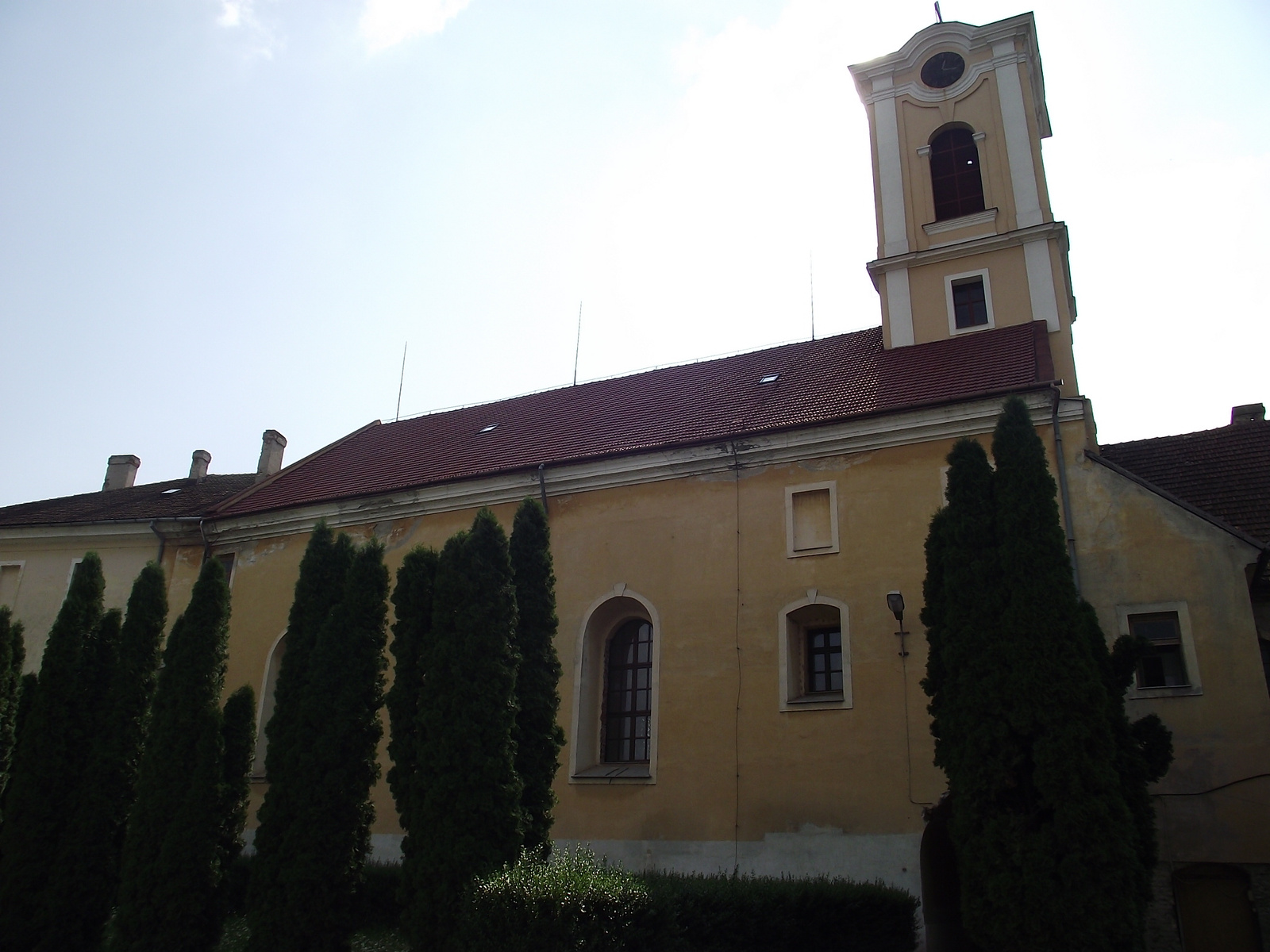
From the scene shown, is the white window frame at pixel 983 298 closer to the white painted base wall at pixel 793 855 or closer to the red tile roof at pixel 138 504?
the white painted base wall at pixel 793 855

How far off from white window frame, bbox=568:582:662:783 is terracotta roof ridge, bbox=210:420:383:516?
10059 millimetres

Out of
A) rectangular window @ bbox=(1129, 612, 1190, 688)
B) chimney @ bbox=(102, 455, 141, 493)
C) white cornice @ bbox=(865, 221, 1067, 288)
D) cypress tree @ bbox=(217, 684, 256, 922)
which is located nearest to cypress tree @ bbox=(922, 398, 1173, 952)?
rectangular window @ bbox=(1129, 612, 1190, 688)

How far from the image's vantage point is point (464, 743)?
11.8 m

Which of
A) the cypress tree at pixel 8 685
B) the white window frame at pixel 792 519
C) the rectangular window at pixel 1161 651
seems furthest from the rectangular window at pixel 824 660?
the cypress tree at pixel 8 685

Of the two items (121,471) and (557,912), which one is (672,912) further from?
(121,471)

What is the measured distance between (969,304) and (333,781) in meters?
15.2

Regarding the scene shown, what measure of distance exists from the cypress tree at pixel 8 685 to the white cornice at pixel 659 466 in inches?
241

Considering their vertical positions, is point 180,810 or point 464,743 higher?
point 464,743

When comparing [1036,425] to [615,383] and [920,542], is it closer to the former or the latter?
[920,542]

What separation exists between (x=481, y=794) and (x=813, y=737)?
19.7 feet

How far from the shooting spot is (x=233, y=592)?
22.4 metres

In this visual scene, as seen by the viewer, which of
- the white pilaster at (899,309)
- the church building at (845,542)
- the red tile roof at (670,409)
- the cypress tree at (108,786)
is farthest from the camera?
the white pilaster at (899,309)

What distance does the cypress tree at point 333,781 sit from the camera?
1195 centimetres

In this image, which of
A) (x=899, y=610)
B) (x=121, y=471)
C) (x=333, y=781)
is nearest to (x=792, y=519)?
(x=899, y=610)
